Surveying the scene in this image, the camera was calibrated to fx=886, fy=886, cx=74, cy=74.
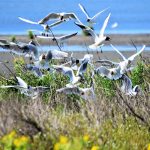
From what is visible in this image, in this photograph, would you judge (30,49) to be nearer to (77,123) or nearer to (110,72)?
(110,72)

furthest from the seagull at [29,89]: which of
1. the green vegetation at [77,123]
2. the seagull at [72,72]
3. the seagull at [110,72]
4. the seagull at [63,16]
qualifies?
the seagull at [63,16]

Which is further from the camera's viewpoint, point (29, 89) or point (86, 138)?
point (29, 89)

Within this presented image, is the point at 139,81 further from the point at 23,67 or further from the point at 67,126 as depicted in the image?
the point at 67,126

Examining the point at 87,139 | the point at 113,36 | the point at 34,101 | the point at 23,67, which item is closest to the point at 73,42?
the point at 113,36

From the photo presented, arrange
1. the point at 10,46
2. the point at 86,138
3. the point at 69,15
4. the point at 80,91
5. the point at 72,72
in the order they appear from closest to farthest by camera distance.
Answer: the point at 86,138 < the point at 80,91 < the point at 72,72 < the point at 10,46 < the point at 69,15

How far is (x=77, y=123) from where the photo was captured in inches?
298

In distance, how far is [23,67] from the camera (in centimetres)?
1048

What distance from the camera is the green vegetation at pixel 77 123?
23.3ft

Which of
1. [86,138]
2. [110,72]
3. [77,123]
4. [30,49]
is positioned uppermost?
[30,49]

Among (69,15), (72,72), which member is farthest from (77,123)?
(69,15)

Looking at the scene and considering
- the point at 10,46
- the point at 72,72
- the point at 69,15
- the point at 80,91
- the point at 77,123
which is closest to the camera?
the point at 77,123

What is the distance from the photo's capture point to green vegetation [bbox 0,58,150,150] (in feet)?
23.3

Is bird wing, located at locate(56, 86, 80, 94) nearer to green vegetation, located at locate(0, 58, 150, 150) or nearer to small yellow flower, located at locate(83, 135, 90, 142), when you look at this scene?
green vegetation, located at locate(0, 58, 150, 150)

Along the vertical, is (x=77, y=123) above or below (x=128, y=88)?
below
